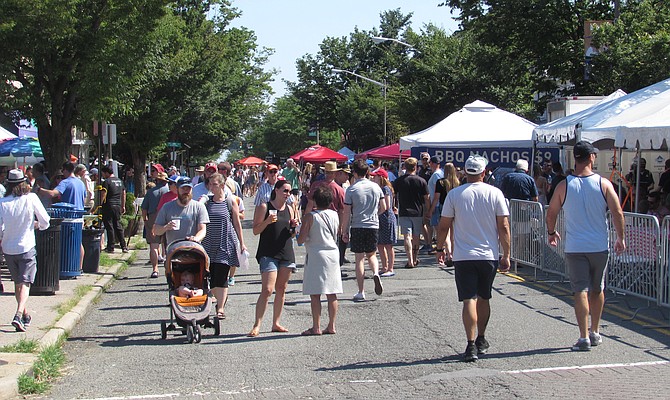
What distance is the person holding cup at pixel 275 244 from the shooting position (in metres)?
9.20

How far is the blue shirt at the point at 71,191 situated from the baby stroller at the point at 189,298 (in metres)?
5.75

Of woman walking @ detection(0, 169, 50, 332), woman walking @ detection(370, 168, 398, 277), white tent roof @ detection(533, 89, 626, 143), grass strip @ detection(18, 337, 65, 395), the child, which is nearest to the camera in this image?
grass strip @ detection(18, 337, 65, 395)

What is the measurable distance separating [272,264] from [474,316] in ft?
8.00

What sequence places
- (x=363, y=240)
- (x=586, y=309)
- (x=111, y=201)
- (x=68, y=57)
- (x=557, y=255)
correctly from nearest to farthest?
1. (x=586, y=309)
2. (x=363, y=240)
3. (x=557, y=255)
4. (x=111, y=201)
5. (x=68, y=57)

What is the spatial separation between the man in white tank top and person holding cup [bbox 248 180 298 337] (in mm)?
2837

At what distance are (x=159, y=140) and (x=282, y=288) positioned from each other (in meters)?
26.6

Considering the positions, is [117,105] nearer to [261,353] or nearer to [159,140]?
[261,353]

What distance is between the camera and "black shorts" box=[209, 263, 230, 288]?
992 cm

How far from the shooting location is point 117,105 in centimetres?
1959

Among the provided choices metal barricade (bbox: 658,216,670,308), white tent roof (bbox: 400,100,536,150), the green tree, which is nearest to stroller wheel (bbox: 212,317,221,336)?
metal barricade (bbox: 658,216,670,308)

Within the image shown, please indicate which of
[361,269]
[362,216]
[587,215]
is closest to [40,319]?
[361,269]

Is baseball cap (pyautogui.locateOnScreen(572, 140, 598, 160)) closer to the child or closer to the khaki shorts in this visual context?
the child

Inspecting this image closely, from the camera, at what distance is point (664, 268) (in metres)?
9.99

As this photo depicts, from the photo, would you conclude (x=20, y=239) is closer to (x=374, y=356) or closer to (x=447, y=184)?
(x=374, y=356)
